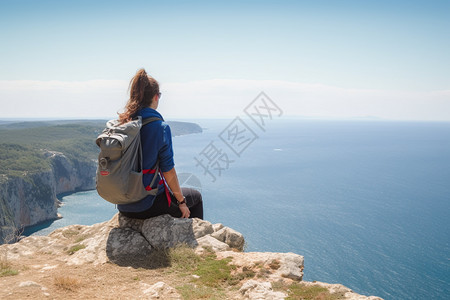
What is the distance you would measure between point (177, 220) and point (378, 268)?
183 feet

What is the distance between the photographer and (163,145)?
537 centimetres

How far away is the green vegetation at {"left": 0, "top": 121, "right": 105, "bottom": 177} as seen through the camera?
10425 cm

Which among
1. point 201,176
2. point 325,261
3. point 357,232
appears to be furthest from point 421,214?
point 201,176

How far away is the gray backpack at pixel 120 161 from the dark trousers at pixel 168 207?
→ 805 millimetres

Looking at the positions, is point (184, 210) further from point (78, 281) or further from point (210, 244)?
point (78, 281)

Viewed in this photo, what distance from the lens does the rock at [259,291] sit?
449 cm

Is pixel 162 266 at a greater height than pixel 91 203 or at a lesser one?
greater

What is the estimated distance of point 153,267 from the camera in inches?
221

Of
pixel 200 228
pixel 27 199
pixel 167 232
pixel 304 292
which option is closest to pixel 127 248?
pixel 167 232

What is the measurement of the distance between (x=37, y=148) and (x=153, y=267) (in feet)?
491

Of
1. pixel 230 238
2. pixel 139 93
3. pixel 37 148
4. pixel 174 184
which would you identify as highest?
pixel 139 93

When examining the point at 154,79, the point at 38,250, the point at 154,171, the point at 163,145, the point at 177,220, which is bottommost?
the point at 38,250

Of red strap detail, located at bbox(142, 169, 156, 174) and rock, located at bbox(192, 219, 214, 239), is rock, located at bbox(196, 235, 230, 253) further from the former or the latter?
red strap detail, located at bbox(142, 169, 156, 174)

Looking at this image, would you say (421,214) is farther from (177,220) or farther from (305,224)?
(177,220)
